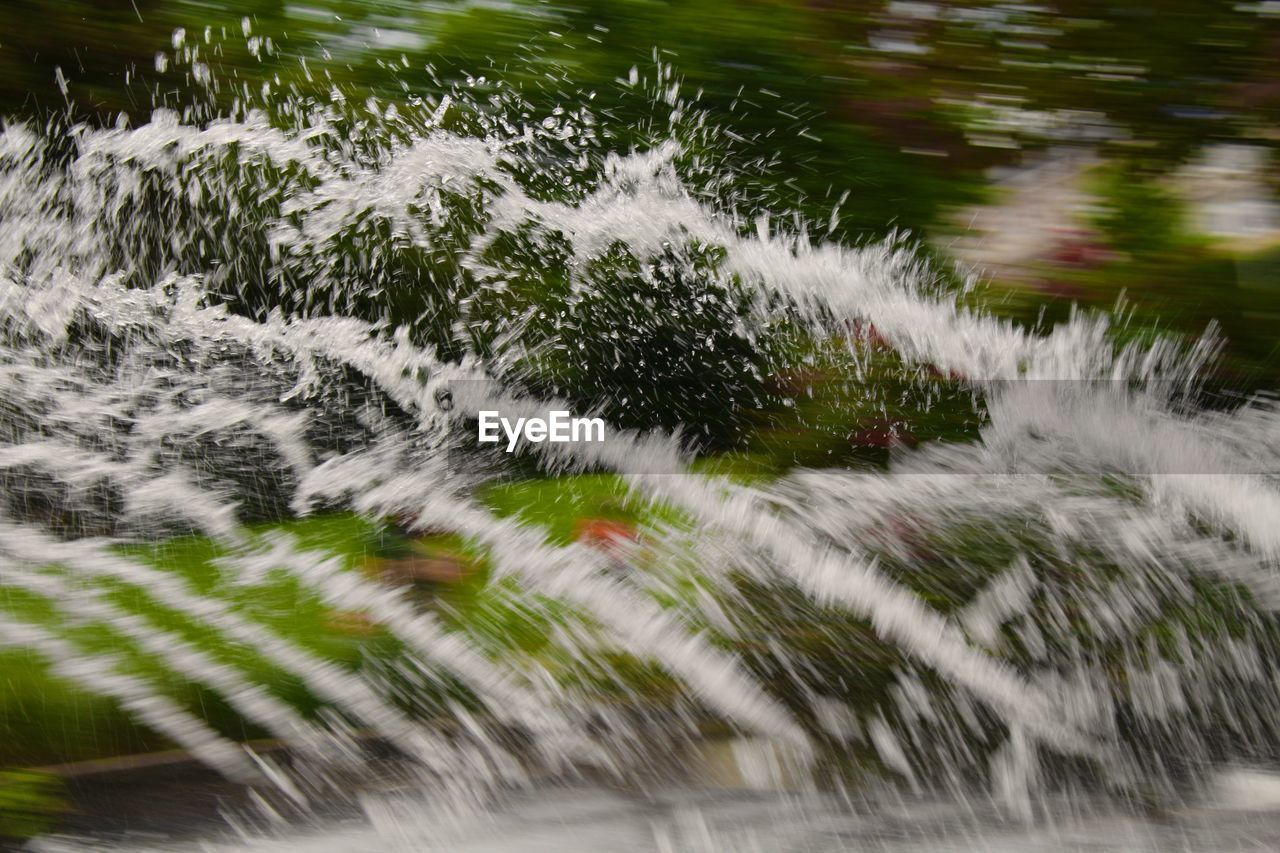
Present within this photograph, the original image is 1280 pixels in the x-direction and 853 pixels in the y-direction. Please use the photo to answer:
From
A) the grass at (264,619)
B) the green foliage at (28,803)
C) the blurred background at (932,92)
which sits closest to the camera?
the green foliage at (28,803)

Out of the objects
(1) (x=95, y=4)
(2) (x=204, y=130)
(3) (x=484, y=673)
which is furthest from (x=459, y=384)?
(1) (x=95, y=4)

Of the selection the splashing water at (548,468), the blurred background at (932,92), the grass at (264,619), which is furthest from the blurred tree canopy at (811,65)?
the grass at (264,619)

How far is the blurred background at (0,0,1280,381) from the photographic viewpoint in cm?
180

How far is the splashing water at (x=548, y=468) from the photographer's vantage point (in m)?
1.39

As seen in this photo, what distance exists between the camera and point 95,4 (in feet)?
8.00

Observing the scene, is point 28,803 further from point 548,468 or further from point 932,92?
point 932,92

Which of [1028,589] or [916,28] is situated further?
[916,28]

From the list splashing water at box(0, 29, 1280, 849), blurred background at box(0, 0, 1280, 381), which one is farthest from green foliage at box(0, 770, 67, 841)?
blurred background at box(0, 0, 1280, 381)

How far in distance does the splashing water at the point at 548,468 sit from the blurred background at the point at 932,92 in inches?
3.6

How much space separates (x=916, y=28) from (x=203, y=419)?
5.56 ft

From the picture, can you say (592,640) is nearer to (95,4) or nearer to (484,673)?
(484,673)

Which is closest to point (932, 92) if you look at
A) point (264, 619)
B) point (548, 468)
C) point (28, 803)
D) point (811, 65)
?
point (811, 65)

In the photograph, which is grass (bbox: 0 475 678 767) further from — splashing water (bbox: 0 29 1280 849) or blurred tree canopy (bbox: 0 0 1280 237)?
blurred tree canopy (bbox: 0 0 1280 237)

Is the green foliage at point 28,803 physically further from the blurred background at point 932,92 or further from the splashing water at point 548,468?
the blurred background at point 932,92
